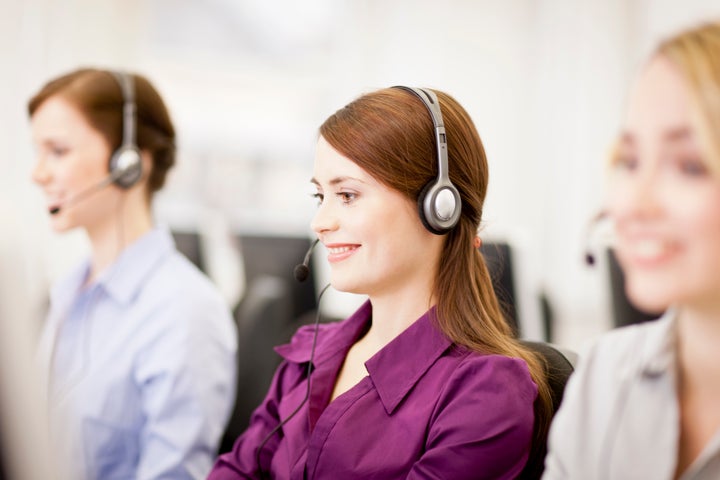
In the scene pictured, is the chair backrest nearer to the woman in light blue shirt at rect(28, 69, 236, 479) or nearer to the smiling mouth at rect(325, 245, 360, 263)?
the smiling mouth at rect(325, 245, 360, 263)

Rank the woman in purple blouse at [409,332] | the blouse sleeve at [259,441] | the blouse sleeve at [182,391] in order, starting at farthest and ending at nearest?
1. the blouse sleeve at [182,391]
2. the blouse sleeve at [259,441]
3. the woman in purple blouse at [409,332]

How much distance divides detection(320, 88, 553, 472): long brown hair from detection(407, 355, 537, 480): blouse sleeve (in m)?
0.06

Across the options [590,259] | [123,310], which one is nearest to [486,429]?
[590,259]

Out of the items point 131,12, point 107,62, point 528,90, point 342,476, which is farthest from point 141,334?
point 528,90

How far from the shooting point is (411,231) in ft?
3.55

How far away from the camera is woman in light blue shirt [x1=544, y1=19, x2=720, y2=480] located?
56 centimetres

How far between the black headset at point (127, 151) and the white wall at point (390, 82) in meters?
2.07

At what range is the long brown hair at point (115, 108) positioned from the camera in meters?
1.56

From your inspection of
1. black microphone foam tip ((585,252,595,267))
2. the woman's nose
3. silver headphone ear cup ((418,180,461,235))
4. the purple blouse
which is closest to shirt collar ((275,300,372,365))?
the purple blouse

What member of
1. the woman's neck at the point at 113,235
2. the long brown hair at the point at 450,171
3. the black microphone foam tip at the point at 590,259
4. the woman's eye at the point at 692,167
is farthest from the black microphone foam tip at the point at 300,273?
the woman's eye at the point at 692,167

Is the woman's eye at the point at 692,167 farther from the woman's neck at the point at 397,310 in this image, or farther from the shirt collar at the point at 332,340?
the shirt collar at the point at 332,340

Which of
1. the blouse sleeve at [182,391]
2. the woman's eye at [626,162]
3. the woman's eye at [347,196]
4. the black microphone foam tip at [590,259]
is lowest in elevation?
the blouse sleeve at [182,391]

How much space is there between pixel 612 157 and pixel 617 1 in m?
3.59

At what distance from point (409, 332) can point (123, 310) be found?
2.46 ft
